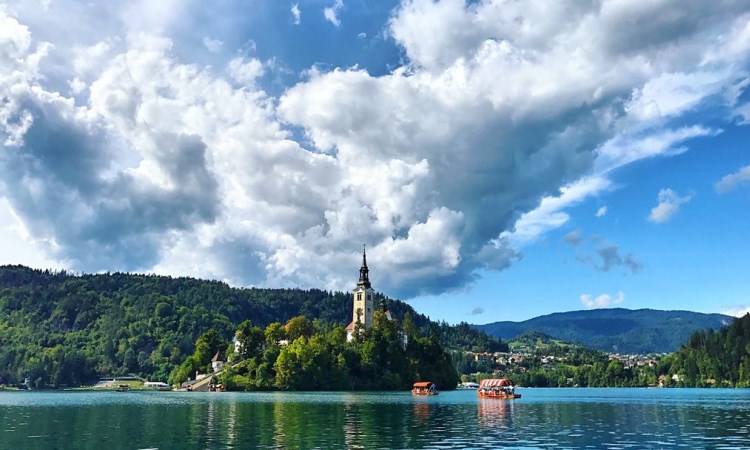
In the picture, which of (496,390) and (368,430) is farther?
(496,390)

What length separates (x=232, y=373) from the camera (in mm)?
188250

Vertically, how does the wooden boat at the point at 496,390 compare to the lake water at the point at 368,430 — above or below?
above

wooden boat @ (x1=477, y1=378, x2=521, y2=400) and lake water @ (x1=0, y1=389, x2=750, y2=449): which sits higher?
wooden boat @ (x1=477, y1=378, x2=521, y2=400)

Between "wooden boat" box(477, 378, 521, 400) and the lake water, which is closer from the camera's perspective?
the lake water

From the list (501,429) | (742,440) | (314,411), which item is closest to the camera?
(742,440)

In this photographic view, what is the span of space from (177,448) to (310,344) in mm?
142120

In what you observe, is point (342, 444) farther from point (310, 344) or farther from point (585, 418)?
point (310, 344)

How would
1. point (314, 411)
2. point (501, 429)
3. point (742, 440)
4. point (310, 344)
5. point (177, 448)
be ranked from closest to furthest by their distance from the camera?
point (177, 448) < point (742, 440) < point (501, 429) < point (314, 411) < point (310, 344)

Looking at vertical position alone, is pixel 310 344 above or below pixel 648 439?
above

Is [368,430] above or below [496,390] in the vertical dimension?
below

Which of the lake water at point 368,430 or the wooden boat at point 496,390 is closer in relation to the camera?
the lake water at point 368,430

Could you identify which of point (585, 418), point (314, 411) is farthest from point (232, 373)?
point (585, 418)

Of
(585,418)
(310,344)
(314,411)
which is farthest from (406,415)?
(310,344)

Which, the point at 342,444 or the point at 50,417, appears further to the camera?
the point at 50,417
